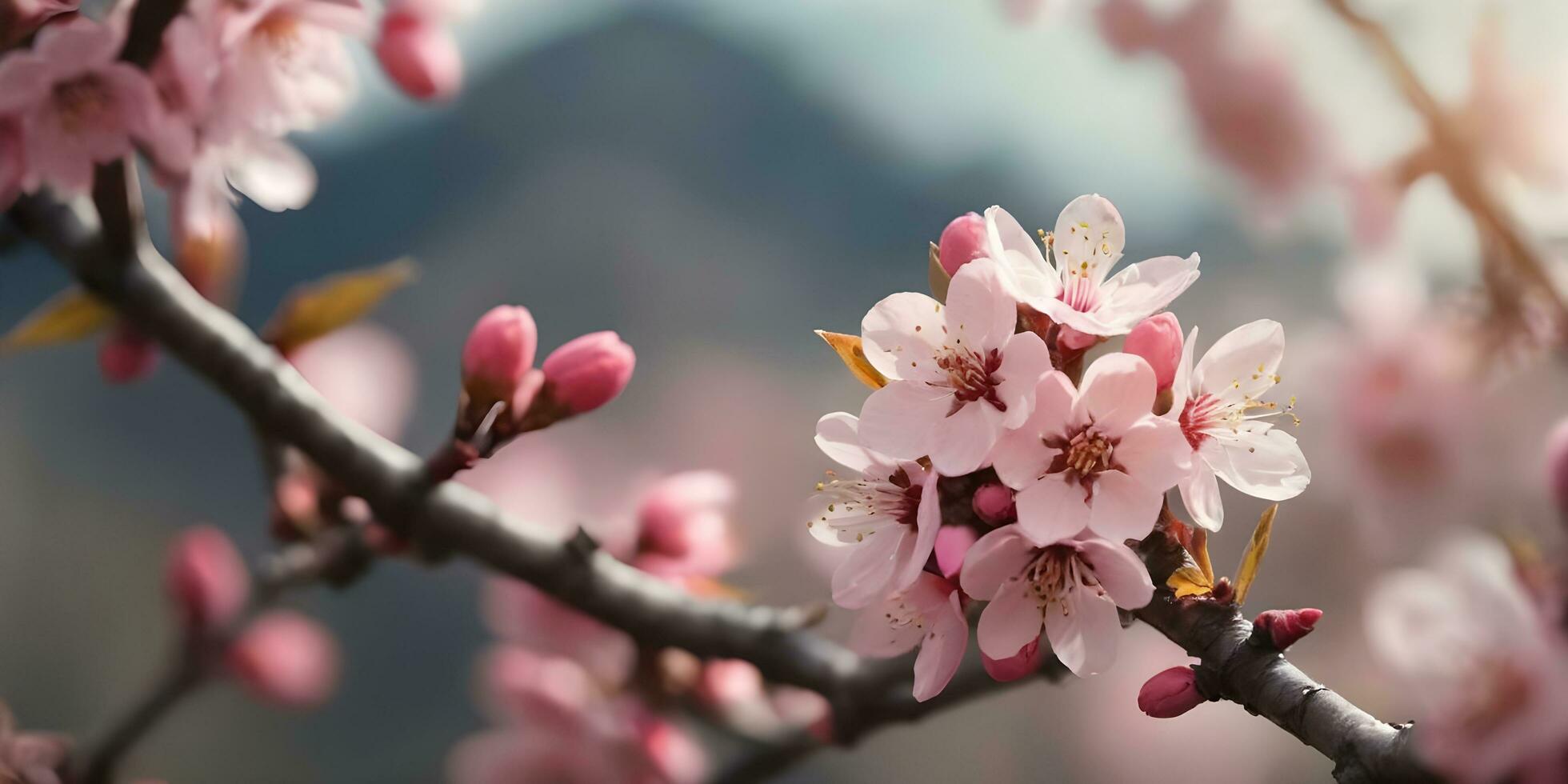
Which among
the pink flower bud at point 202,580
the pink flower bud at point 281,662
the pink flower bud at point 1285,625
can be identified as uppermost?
the pink flower bud at point 1285,625

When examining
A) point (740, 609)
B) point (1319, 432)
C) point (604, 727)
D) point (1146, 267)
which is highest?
point (1146, 267)

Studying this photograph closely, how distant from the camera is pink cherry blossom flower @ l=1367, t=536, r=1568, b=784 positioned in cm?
29

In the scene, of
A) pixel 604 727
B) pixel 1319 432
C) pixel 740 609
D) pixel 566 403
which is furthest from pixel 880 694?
pixel 1319 432

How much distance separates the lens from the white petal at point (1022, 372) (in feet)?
1.07

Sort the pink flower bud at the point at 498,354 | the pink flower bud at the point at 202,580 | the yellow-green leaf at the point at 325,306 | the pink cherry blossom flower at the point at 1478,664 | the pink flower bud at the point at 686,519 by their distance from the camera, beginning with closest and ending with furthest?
the pink cherry blossom flower at the point at 1478,664 → the pink flower bud at the point at 498,354 → the yellow-green leaf at the point at 325,306 → the pink flower bud at the point at 686,519 → the pink flower bud at the point at 202,580

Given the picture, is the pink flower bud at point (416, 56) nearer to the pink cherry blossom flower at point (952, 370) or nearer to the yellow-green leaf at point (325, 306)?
the yellow-green leaf at point (325, 306)

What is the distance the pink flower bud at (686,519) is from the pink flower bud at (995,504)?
38cm

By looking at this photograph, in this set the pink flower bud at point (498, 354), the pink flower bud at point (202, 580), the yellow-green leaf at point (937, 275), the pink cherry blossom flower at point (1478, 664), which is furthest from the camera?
the pink flower bud at point (202, 580)

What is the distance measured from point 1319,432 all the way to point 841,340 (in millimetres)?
1006

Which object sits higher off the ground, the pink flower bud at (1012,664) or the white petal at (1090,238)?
the white petal at (1090,238)

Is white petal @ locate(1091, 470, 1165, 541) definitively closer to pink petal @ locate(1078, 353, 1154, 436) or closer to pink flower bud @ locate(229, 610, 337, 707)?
pink petal @ locate(1078, 353, 1154, 436)

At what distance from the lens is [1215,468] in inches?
14.1

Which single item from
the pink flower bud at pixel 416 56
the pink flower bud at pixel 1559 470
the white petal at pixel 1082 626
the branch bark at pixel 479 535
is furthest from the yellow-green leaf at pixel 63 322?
the pink flower bud at pixel 1559 470

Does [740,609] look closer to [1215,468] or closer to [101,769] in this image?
[1215,468]
